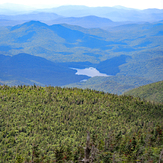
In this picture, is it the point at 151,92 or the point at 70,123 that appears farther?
the point at 151,92

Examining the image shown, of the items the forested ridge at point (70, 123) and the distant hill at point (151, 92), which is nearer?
the forested ridge at point (70, 123)

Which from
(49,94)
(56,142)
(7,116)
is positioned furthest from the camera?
(49,94)

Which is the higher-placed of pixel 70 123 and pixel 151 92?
pixel 151 92

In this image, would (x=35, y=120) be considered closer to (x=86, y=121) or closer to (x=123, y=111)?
(x=86, y=121)

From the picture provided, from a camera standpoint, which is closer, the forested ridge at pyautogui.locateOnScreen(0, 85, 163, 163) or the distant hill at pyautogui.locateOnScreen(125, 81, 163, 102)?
the forested ridge at pyautogui.locateOnScreen(0, 85, 163, 163)

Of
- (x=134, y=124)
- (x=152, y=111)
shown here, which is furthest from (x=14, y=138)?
(x=152, y=111)

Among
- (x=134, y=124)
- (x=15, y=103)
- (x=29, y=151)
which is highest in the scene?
(x=15, y=103)

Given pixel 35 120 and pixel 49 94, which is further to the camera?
pixel 49 94

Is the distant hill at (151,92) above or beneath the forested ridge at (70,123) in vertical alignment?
above
